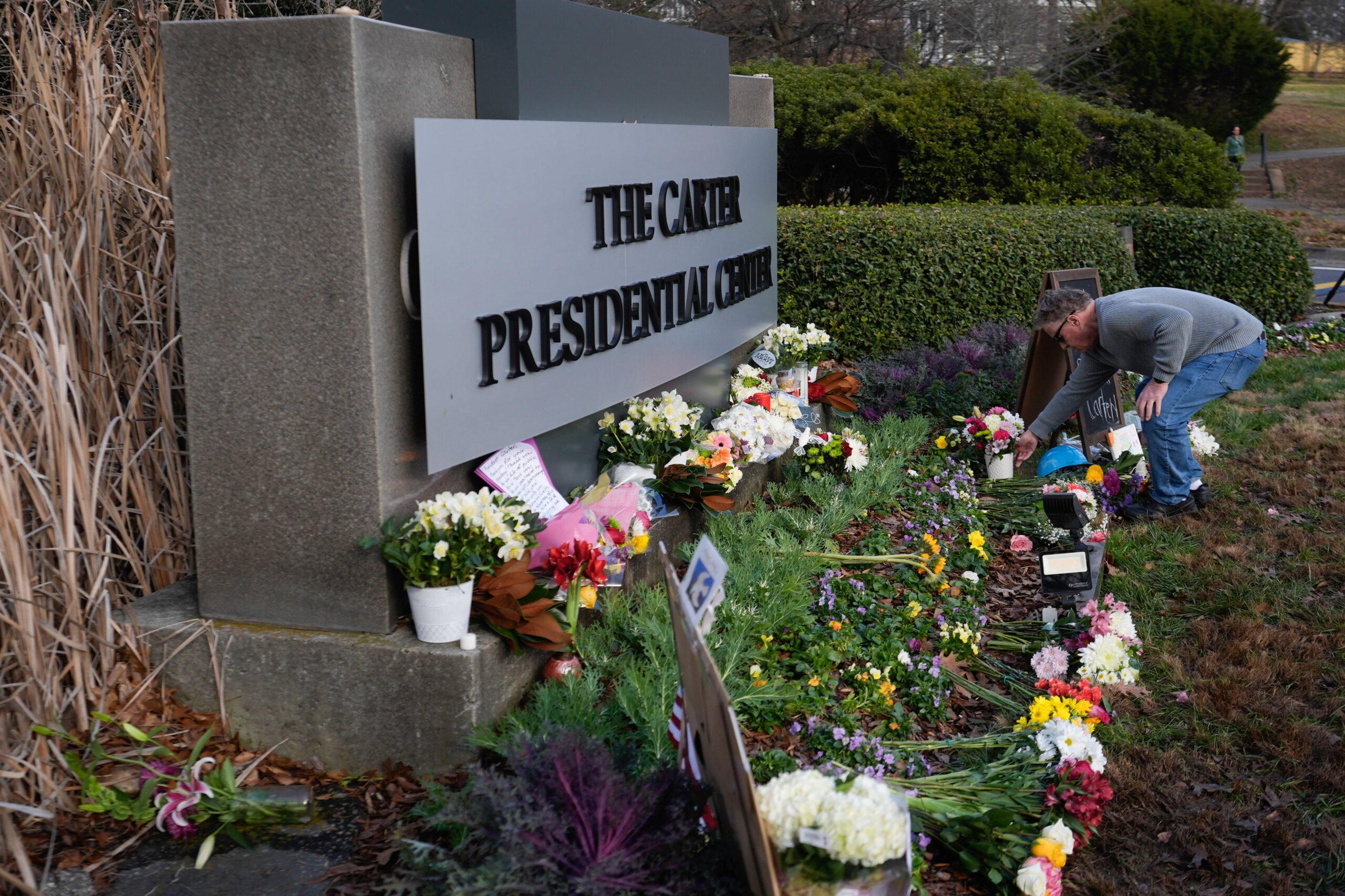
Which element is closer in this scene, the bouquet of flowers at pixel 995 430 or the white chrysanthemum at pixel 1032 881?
the white chrysanthemum at pixel 1032 881

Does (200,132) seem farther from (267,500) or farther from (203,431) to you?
(267,500)

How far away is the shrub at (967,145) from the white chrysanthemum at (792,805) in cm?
958

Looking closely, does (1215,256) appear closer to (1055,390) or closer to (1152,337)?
(1055,390)

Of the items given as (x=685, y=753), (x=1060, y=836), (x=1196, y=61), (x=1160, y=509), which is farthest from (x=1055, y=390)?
(x=1196, y=61)

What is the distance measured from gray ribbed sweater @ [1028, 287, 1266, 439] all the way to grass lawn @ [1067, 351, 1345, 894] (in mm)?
753

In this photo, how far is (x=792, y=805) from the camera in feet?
7.09

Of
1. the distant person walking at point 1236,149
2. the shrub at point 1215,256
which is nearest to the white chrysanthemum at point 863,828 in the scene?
the shrub at point 1215,256

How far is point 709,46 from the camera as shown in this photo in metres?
5.38

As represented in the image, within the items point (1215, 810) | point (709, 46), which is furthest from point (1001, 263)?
point (1215, 810)

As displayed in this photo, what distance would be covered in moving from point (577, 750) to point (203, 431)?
4.74ft

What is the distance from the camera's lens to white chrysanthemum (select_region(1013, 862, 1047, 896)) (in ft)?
8.50

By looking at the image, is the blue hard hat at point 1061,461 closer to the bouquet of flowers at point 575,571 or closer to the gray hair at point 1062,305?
the gray hair at point 1062,305

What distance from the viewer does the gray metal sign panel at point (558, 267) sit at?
9.98 feet

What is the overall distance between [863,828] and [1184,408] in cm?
399
